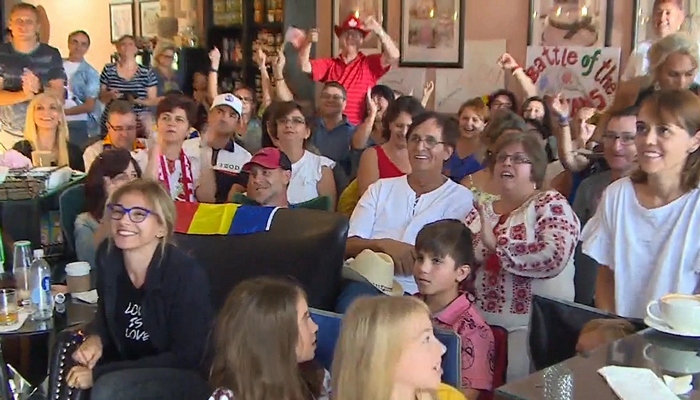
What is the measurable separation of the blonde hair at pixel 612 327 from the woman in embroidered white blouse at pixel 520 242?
583 mm

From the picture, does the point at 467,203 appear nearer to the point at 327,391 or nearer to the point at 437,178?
the point at 437,178

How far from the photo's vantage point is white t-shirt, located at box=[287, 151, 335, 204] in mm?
3885

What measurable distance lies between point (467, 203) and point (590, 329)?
46.0 inches

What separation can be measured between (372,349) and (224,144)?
2.89 meters

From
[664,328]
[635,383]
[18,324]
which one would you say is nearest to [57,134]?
[18,324]

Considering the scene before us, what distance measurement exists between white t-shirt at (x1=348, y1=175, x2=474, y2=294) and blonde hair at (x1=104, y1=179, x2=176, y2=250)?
93 centimetres

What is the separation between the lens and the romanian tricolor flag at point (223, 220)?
8.95 ft

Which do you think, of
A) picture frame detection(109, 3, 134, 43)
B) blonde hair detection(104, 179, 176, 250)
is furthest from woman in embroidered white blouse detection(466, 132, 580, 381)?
picture frame detection(109, 3, 134, 43)

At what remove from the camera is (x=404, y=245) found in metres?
2.94

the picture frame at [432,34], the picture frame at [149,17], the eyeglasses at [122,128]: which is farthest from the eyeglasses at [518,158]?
the picture frame at [149,17]

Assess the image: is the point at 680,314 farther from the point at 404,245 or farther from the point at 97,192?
the point at 97,192

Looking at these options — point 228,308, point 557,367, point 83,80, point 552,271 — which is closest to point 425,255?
point 552,271

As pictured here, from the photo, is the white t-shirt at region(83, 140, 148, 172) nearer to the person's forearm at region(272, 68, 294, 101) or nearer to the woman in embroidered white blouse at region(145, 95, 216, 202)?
the woman in embroidered white blouse at region(145, 95, 216, 202)

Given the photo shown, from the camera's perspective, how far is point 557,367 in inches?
57.4
